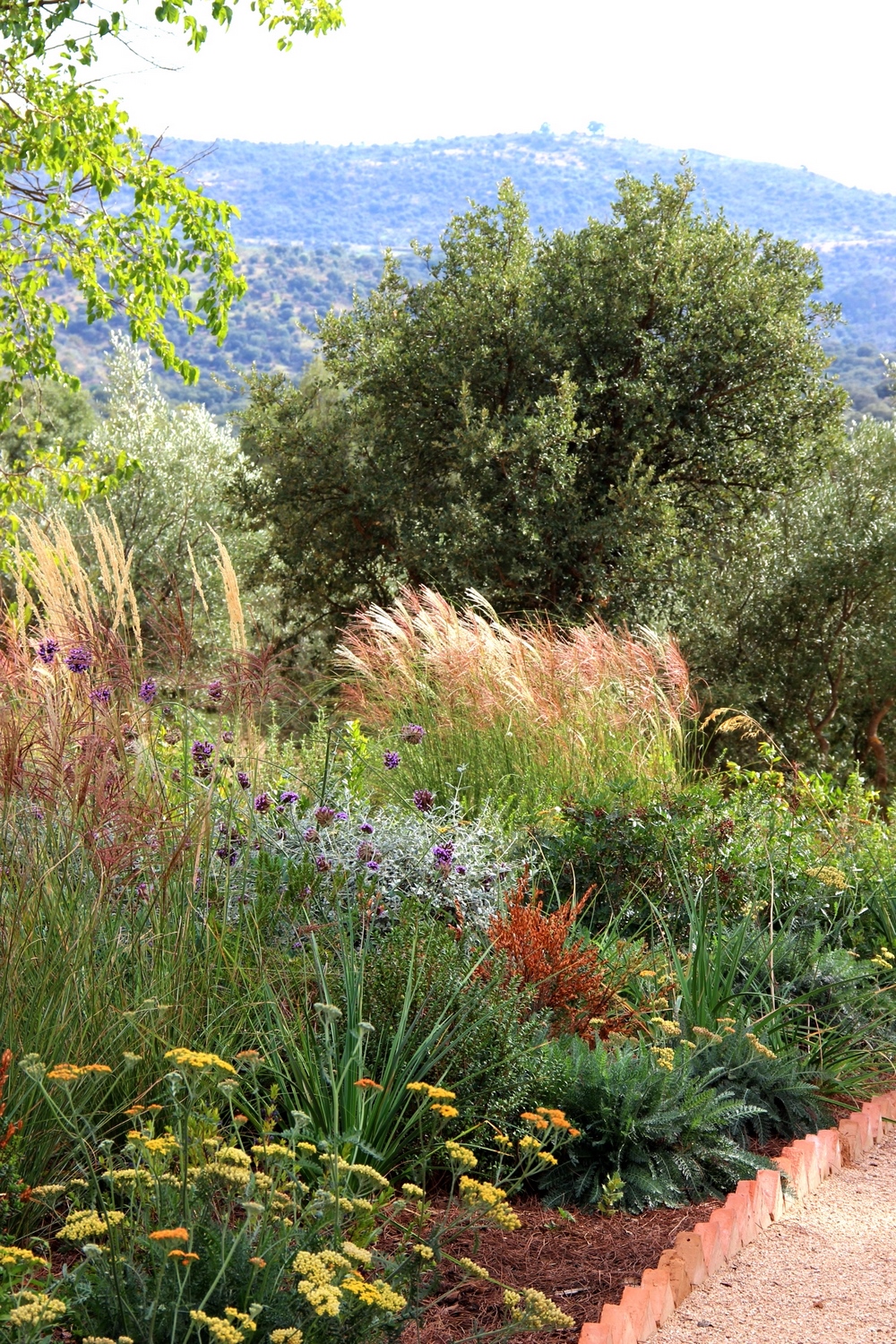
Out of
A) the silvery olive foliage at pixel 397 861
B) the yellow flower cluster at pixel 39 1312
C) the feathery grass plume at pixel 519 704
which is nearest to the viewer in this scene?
the yellow flower cluster at pixel 39 1312

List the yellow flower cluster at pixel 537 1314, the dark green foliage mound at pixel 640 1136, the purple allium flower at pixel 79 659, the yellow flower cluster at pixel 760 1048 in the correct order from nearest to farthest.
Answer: the yellow flower cluster at pixel 537 1314 → the dark green foliage mound at pixel 640 1136 → the yellow flower cluster at pixel 760 1048 → the purple allium flower at pixel 79 659

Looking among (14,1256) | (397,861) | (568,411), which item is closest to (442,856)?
(397,861)

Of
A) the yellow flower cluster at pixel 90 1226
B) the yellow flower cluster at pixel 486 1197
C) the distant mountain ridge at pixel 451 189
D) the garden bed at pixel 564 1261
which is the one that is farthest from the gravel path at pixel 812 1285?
the distant mountain ridge at pixel 451 189

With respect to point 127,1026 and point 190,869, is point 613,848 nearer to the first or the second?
point 190,869

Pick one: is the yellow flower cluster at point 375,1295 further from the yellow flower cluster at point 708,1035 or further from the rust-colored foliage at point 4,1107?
the yellow flower cluster at point 708,1035

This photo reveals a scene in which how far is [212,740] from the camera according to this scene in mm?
3596

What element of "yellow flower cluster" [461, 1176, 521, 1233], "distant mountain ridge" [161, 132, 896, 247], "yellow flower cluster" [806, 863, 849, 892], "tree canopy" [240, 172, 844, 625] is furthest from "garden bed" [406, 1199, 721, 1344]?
"distant mountain ridge" [161, 132, 896, 247]

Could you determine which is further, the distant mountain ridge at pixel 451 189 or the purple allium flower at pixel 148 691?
the distant mountain ridge at pixel 451 189

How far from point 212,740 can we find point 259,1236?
6.36ft

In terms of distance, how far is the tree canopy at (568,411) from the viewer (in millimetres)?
11641

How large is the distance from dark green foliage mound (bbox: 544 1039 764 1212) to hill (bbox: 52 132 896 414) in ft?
224

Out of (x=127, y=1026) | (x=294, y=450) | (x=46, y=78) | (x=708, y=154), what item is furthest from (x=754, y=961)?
(x=708, y=154)

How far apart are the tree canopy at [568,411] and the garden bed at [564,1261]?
29.9 feet

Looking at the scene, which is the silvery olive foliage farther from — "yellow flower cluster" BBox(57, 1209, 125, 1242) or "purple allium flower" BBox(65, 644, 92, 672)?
"yellow flower cluster" BBox(57, 1209, 125, 1242)
